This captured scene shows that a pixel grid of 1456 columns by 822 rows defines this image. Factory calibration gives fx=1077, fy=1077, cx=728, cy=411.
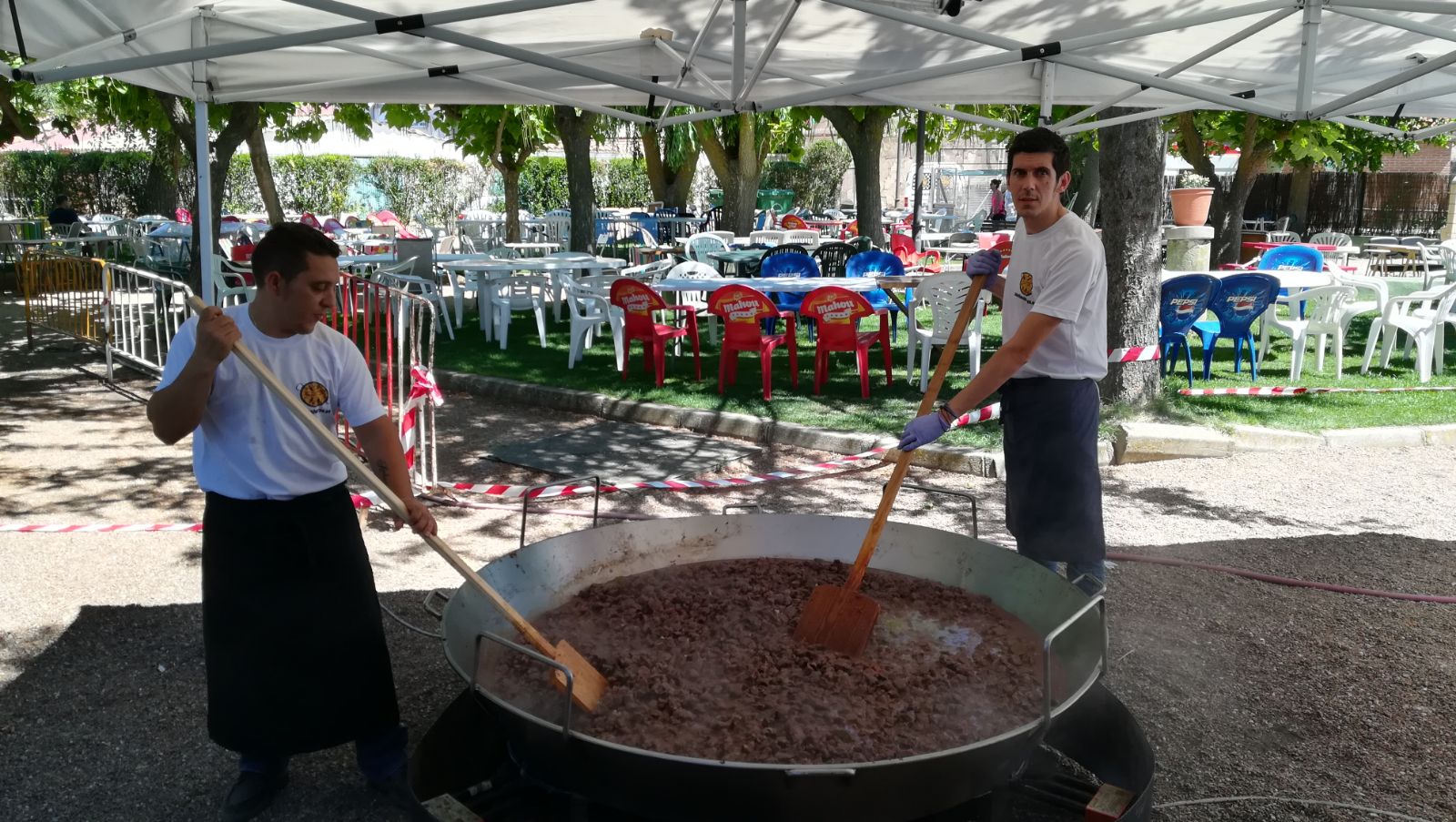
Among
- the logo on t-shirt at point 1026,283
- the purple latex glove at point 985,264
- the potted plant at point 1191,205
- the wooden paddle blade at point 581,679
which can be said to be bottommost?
the wooden paddle blade at point 581,679

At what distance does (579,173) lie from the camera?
16.3m

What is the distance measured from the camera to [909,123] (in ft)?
81.1

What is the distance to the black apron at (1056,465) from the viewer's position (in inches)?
145

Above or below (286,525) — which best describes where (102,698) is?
below

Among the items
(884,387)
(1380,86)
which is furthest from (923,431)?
(884,387)

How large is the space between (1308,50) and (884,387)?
525 cm

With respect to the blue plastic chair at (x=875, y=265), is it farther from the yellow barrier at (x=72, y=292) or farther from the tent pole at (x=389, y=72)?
the yellow barrier at (x=72, y=292)

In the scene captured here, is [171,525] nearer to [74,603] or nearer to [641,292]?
[74,603]

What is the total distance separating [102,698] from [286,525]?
1713 mm

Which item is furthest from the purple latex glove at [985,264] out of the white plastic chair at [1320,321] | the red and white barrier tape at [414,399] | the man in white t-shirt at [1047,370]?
the white plastic chair at [1320,321]

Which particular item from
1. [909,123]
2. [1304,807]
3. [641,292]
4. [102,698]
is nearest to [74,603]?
[102,698]

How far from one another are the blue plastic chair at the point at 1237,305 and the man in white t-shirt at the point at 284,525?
838cm

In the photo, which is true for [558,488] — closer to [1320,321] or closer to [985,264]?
[985,264]

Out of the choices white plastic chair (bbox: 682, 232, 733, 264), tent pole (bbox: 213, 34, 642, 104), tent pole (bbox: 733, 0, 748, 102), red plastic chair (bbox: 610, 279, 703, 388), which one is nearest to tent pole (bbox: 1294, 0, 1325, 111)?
tent pole (bbox: 733, 0, 748, 102)
